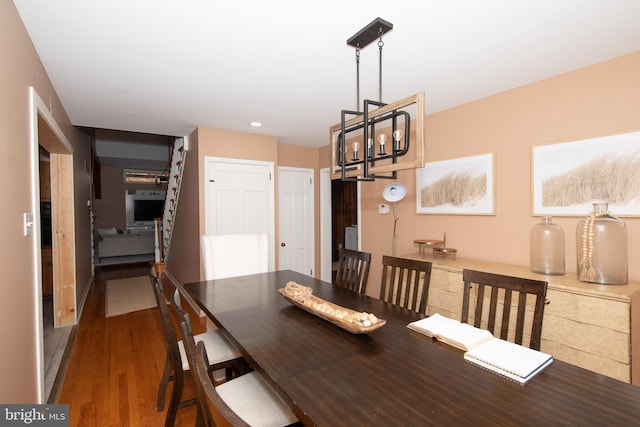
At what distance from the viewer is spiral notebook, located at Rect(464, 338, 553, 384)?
3.60ft

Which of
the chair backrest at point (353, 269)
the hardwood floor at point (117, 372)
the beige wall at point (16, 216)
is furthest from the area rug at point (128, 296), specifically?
the chair backrest at point (353, 269)

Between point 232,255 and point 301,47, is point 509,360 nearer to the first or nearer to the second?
point 301,47

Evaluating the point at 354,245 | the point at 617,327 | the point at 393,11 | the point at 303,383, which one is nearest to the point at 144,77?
the point at 393,11

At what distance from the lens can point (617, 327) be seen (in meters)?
1.78

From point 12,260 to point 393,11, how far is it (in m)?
2.34

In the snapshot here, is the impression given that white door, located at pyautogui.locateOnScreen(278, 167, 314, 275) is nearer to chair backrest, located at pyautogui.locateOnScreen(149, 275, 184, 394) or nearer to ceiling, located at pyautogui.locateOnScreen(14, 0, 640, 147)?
ceiling, located at pyautogui.locateOnScreen(14, 0, 640, 147)

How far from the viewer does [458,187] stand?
10.2ft

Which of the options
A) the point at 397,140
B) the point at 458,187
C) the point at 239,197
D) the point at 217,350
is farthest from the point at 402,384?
the point at 239,197

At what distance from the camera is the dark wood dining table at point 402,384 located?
901 mm

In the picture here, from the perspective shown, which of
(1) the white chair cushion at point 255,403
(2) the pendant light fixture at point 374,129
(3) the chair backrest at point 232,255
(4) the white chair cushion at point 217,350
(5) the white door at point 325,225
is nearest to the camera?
(1) the white chair cushion at point 255,403

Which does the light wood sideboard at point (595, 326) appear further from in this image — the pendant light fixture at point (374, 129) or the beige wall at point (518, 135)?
the pendant light fixture at point (374, 129)

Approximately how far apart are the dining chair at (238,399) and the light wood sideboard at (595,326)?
184 centimetres

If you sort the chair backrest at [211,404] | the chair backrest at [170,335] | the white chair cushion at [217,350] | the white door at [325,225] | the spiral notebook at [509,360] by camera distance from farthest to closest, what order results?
the white door at [325,225] → the white chair cushion at [217,350] → the chair backrest at [170,335] → the spiral notebook at [509,360] → the chair backrest at [211,404]

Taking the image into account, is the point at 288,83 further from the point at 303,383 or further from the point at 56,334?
the point at 56,334
